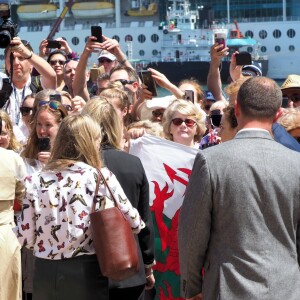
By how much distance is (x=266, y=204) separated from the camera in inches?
109

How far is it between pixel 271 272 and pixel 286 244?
0.33 feet

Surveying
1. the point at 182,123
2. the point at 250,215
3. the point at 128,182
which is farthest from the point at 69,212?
the point at 182,123

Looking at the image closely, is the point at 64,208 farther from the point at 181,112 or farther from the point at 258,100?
the point at 181,112

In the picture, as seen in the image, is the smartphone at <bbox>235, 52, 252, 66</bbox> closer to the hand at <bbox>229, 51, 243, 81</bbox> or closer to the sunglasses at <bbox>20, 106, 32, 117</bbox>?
the hand at <bbox>229, 51, 243, 81</bbox>

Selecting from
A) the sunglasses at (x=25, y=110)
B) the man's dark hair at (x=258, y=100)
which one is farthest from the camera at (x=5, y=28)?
Result: the man's dark hair at (x=258, y=100)

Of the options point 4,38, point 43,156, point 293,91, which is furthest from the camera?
point 293,91

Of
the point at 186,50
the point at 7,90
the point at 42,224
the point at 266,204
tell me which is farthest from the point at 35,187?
the point at 186,50

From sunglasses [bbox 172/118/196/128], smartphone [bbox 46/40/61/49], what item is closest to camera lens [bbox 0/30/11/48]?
sunglasses [bbox 172/118/196/128]

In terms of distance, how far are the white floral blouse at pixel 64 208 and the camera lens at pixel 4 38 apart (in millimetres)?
1852

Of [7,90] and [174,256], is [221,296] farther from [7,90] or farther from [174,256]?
[7,90]

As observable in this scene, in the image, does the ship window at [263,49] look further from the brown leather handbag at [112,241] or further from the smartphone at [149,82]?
the brown leather handbag at [112,241]

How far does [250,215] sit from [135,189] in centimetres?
82

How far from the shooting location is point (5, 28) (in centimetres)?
505

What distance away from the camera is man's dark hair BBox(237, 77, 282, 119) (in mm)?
2828
